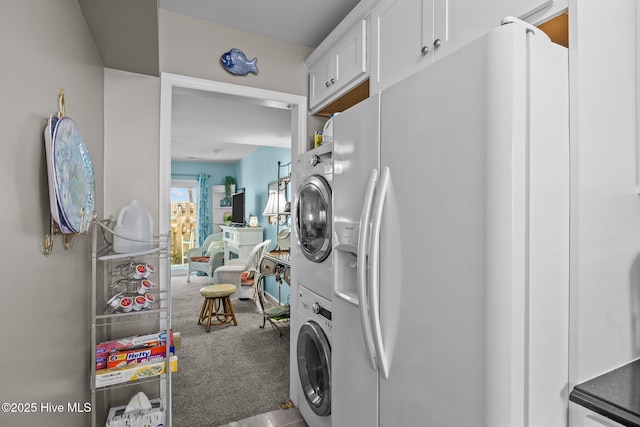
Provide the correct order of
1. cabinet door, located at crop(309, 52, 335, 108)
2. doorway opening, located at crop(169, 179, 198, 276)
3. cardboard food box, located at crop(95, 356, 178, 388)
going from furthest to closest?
doorway opening, located at crop(169, 179, 198, 276)
cabinet door, located at crop(309, 52, 335, 108)
cardboard food box, located at crop(95, 356, 178, 388)

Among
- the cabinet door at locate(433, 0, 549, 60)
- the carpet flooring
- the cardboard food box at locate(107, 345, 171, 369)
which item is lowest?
the carpet flooring

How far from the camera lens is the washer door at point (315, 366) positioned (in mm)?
1792

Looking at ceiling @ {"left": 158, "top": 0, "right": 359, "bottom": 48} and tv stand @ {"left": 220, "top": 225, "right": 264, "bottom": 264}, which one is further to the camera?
tv stand @ {"left": 220, "top": 225, "right": 264, "bottom": 264}

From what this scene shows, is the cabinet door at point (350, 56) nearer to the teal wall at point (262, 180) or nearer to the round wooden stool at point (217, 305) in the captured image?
the round wooden stool at point (217, 305)

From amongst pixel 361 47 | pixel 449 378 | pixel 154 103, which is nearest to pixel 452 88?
pixel 449 378

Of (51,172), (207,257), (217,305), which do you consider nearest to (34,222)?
(51,172)

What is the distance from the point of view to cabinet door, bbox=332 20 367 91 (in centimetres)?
181

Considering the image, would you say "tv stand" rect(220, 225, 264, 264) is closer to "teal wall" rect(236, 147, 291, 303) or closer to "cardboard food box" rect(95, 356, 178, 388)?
"teal wall" rect(236, 147, 291, 303)

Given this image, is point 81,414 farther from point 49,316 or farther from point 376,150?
point 376,150

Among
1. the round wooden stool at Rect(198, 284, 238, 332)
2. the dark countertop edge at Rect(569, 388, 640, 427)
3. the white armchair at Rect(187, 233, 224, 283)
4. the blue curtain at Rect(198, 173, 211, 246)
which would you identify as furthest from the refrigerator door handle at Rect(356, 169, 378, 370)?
the blue curtain at Rect(198, 173, 211, 246)

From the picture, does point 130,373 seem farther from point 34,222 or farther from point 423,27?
point 423,27

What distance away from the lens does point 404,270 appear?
3.37ft

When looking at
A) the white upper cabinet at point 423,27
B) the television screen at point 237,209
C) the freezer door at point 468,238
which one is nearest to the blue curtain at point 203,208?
the television screen at point 237,209

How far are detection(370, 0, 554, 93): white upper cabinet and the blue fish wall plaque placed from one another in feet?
3.16
